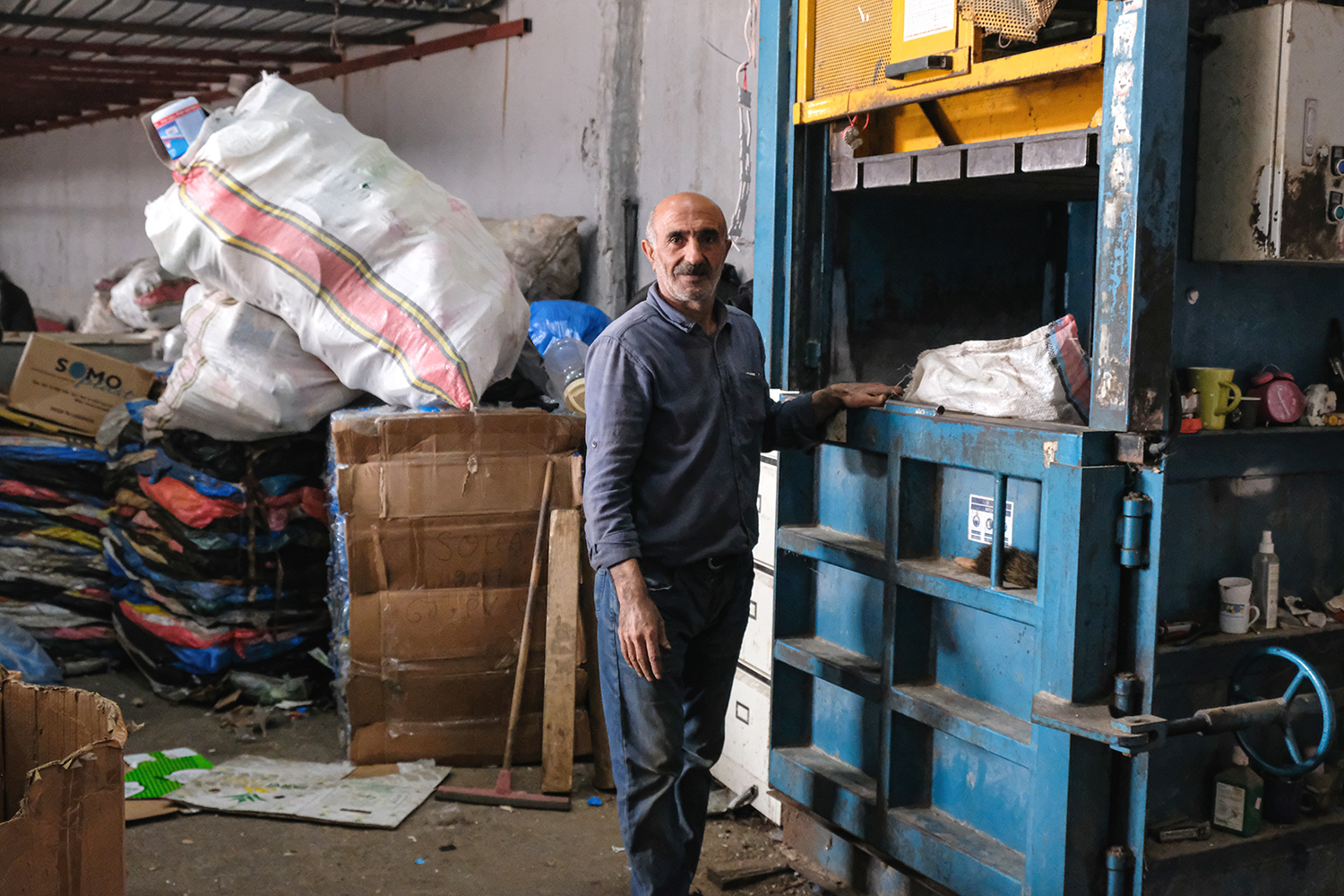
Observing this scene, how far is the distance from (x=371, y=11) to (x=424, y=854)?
504 cm

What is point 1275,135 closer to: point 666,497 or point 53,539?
point 666,497

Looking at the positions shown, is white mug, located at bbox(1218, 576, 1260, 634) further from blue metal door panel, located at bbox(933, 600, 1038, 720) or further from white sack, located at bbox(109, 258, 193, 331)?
white sack, located at bbox(109, 258, 193, 331)

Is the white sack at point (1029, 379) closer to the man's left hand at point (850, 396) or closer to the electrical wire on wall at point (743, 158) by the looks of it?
the man's left hand at point (850, 396)

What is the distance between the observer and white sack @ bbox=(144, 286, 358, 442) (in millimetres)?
3873

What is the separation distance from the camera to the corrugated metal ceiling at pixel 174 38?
260 inches

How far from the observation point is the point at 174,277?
23.8ft

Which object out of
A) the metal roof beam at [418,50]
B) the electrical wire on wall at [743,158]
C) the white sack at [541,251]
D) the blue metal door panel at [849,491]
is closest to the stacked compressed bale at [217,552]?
Result: the white sack at [541,251]

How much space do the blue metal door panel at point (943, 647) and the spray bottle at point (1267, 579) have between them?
0.35 meters

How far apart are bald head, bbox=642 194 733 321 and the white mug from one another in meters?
1.20

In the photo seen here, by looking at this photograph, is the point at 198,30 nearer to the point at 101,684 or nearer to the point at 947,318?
the point at 101,684

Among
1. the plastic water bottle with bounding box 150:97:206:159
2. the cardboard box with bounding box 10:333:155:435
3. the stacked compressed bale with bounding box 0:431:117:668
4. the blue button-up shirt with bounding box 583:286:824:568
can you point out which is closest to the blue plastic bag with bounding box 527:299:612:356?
the plastic water bottle with bounding box 150:97:206:159

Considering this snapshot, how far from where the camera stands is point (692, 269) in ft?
8.36

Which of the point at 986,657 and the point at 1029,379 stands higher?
the point at 1029,379

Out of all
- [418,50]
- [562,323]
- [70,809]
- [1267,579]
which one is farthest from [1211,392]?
[418,50]
